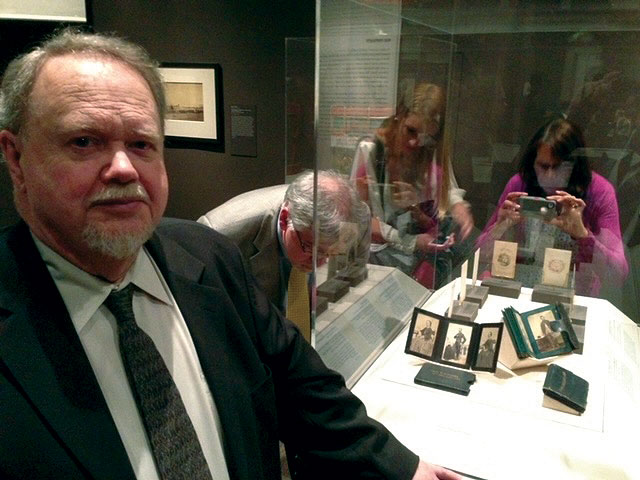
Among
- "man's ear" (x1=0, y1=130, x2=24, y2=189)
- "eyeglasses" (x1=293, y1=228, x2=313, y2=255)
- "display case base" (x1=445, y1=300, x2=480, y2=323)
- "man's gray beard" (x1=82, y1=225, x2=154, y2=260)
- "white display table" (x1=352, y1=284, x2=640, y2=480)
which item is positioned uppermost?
"man's ear" (x1=0, y1=130, x2=24, y2=189)

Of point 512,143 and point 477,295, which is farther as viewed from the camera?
point 512,143

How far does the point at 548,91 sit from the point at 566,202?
57 centimetres

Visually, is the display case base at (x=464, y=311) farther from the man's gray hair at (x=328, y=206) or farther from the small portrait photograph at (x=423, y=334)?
the man's gray hair at (x=328, y=206)

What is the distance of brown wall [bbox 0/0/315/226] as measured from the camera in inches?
127

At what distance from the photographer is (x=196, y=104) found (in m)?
3.53

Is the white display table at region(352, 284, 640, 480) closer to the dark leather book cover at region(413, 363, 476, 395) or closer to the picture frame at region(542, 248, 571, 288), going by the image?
the dark leather book cover at region(413, 363, 476, 395)

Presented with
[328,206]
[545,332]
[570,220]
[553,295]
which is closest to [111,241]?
[328,206]

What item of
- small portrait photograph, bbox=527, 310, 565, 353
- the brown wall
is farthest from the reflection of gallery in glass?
the brown wall

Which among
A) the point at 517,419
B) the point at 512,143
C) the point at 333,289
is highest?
the point at 512,143

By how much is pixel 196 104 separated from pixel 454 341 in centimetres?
242

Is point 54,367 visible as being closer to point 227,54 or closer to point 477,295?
point 477,295

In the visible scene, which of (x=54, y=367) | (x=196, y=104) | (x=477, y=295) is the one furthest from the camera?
(x=196, y=104)

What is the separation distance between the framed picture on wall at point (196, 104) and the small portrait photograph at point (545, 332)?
2325 mm

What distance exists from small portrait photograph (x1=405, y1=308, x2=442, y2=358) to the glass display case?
37 cm
